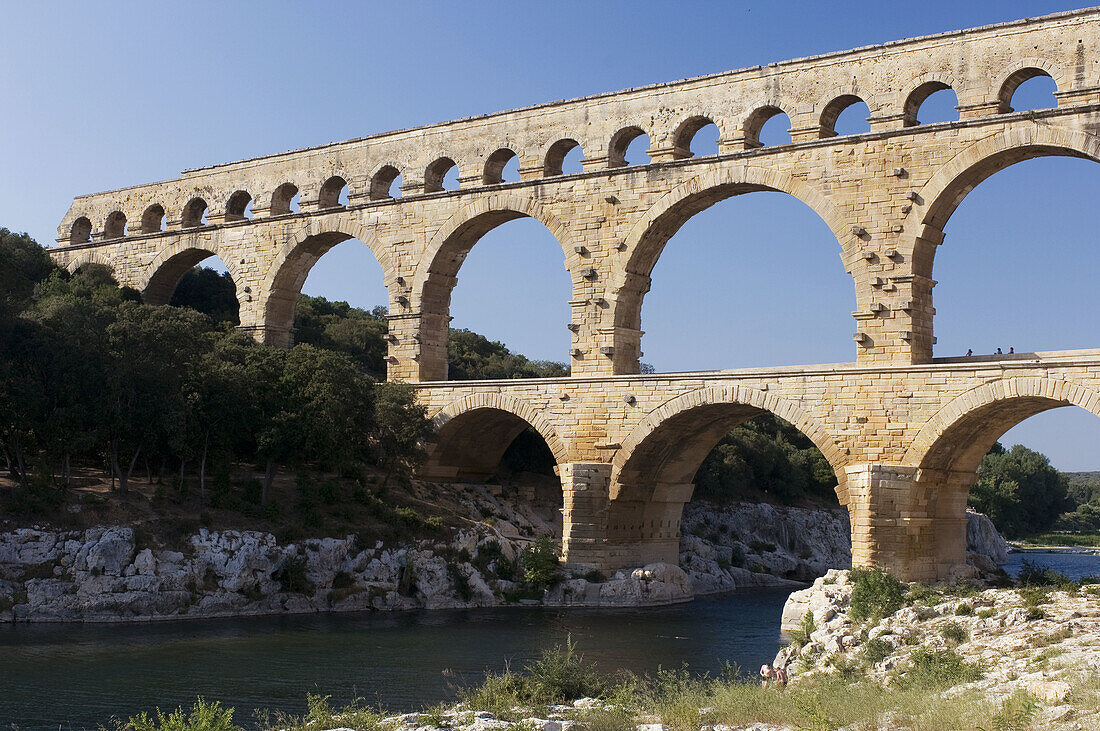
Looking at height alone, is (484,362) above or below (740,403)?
above

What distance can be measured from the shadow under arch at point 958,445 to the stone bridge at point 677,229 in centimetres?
5

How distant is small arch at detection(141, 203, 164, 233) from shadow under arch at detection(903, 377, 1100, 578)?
2456cm

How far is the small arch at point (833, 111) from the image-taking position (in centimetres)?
2420

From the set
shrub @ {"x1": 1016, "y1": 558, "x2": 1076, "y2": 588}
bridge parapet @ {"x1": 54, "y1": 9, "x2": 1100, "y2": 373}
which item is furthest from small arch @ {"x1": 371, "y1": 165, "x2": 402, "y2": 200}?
shrub @ {"x1": 1016, "y1": 558, "x2": 1076, "y2": 588}

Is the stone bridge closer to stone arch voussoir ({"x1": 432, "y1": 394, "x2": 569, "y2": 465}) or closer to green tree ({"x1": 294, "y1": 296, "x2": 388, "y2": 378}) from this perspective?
stone arch voussoir ({"x1": 432, "y1": 394, "x2": 569, "y2": 465})

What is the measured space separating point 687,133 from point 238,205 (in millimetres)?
14565

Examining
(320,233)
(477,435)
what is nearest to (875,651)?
(477,435)

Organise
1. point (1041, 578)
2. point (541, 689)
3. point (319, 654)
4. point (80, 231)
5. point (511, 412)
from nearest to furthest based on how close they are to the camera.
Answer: point (541, 689)
point (319, 654)
point (1041, 578)
point (511, 412)
point (80, 231)

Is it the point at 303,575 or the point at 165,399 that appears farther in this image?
the point at 165,399

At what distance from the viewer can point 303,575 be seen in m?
23.7

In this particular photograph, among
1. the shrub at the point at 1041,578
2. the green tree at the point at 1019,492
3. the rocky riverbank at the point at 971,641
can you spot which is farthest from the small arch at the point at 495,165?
the green tree at the point at 1019,492

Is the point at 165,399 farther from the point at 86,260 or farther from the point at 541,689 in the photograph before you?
the point at 86,260

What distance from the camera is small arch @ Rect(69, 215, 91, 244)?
38.1 metres

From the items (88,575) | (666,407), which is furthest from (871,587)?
(88,575)
